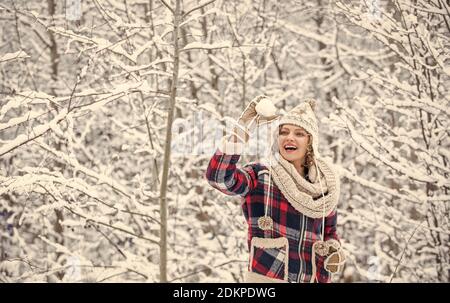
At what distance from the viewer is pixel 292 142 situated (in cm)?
238

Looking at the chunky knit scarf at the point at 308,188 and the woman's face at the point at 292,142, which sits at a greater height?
the woman's face at the point at 292,142

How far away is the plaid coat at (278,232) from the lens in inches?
87.1

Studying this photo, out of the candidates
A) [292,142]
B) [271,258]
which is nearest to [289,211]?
[271,258]

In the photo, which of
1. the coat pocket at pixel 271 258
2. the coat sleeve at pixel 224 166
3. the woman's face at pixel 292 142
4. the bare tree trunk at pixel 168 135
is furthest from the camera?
the bare tree trunk at pixel 168 135

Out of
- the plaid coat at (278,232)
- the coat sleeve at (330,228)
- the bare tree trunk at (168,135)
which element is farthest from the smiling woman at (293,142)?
the bare tree trunk at (168,135)

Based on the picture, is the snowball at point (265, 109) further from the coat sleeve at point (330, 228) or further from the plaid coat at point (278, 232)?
the coat sleeve at point (330, 228)

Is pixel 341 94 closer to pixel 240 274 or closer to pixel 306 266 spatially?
pixel 240 274

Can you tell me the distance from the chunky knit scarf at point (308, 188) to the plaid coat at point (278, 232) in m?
0.06

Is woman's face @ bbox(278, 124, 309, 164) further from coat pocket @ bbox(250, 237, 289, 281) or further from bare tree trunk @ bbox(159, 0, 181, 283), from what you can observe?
bare tree trunk @ bbox(159, 0, 181, 283)

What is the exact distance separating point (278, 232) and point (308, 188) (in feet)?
0.94

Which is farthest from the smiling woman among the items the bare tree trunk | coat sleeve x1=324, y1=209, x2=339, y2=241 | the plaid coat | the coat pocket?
the bare tree trunk

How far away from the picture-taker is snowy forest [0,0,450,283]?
2.74 m

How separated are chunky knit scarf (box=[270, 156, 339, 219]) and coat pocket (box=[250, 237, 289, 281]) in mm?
209
